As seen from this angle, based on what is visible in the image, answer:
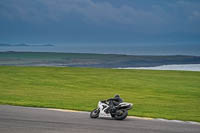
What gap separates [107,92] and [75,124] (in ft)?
40.4

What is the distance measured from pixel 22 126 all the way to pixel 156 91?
15.2 meters

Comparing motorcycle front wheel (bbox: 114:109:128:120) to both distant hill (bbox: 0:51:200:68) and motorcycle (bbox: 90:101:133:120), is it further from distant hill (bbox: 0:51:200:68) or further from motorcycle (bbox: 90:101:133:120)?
distant hill (bbox: 0:51:200:68)

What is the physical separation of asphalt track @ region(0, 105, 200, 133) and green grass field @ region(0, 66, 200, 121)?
2.08m

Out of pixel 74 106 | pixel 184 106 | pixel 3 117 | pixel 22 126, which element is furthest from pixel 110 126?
pixel 184 106

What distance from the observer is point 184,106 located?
60.2 feet

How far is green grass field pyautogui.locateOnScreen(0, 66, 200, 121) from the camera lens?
17188mm

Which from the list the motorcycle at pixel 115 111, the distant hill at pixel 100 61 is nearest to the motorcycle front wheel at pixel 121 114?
the motorcycle at pixel 115 111

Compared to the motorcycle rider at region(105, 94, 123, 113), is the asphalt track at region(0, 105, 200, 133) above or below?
below

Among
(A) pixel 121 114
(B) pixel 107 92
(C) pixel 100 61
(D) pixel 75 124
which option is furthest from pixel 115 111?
(C) pixel 100 61

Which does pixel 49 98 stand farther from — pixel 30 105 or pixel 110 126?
pixel 110 126

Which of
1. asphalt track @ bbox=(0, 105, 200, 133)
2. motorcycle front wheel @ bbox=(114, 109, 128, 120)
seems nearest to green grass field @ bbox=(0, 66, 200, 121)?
motorcycle front wheel @ bbox=(114, 109, 128, 120)

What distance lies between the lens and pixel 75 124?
1196 centimetres

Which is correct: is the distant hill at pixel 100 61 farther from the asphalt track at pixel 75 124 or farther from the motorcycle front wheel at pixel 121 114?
the motorcycle front wheel at pixel 121 114

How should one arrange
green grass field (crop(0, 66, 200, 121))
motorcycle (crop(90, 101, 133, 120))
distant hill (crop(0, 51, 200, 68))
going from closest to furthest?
motorcycle (crop(90, 101, 133, 120)) → green grass field (crop(0, 66, 200, 121)) → distant hill (crop(0, 51, 200, 68))
